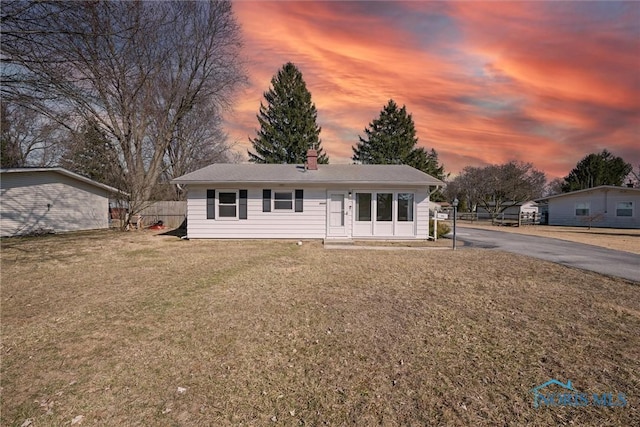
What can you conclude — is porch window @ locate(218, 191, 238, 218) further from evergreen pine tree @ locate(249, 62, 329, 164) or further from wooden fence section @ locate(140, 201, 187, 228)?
evergreen pine tree @ locate(249, 62, 329, 164)

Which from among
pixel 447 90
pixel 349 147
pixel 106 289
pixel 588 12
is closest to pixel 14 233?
pixel 106 289

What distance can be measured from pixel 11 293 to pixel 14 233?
1526cm

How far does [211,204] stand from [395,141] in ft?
85.7

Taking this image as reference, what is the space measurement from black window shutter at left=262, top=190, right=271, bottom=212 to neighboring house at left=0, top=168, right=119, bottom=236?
13529 millimetres

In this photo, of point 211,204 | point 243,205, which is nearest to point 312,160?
point 243,205

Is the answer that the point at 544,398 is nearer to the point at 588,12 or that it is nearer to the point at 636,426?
the point at 636,426

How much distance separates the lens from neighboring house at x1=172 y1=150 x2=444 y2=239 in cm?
1364

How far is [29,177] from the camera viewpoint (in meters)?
16.9

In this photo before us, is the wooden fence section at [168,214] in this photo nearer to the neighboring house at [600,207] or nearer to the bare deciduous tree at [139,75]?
the bare deciduous tree at [139,75]

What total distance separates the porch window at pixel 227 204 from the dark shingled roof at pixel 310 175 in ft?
2.64

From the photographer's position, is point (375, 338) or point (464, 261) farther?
point (464, 261)

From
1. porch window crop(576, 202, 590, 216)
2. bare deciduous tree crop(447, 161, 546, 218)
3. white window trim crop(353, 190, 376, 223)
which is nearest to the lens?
white window trim crop(353, 190, 376, 223)

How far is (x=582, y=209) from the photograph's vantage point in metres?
29.2

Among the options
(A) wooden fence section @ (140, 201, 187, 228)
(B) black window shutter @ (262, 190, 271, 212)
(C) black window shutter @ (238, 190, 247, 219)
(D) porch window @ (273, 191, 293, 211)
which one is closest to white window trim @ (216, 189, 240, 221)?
(C) black window shutter @ (238, 190, 247, 219)
